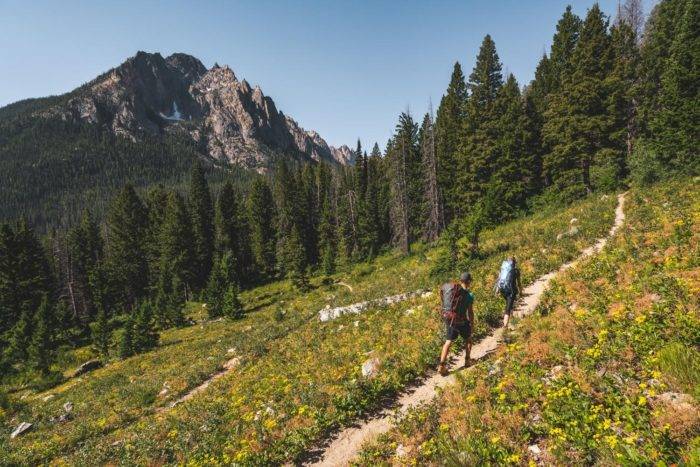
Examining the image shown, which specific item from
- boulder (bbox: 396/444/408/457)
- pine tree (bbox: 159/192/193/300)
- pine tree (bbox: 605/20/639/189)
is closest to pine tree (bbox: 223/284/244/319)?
pine tree (bbox: 159/192/193/300)

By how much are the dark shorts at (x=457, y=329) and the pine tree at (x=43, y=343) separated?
35.1m

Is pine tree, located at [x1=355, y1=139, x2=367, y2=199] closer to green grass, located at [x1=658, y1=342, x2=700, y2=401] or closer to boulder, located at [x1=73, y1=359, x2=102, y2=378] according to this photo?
boulder, located at [x1=73, y1=359, x2=102, y2=378]

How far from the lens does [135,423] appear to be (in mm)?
13359

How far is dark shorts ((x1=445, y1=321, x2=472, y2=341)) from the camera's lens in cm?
868

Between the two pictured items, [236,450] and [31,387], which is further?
[31,387]

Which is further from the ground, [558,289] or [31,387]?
[558,289]

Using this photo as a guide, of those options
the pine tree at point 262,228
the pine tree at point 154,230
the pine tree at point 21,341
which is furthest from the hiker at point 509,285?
the pine tree at point 154,230

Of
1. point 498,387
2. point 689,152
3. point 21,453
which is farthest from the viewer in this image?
point 689,152

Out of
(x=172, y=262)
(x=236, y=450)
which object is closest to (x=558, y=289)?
(x=236, y=450)

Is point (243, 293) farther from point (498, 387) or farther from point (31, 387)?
point (498, 387)

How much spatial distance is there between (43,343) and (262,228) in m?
39.1

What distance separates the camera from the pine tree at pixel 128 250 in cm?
5922

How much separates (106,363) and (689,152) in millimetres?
46138

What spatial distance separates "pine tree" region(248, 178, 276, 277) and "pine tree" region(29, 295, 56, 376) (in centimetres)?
3093
